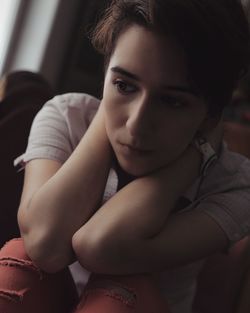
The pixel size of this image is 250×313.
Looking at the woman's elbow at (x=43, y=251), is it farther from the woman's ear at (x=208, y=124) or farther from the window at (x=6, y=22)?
the window at (x=6, y=22)

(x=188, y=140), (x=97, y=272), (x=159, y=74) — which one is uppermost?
(x=159, y=74)

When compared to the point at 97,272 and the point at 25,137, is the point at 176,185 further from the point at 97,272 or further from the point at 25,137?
the point at 25,137

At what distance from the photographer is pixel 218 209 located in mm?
824

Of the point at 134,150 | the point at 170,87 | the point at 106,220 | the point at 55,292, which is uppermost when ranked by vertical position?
the point at 170,87

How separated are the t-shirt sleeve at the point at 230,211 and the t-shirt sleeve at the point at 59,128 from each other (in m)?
0.28

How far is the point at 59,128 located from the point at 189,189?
0.28m

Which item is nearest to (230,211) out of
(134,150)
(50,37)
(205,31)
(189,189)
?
(189,189)

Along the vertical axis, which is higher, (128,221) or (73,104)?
(73,104)

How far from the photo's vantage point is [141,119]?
735mm

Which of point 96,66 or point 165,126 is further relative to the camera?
point 96,66

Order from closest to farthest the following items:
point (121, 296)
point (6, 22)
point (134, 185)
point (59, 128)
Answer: point (121, 296)
point (134, 185)
point (59, 128)
point (6, 22)

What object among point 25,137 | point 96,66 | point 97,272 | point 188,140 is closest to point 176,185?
point 188,140

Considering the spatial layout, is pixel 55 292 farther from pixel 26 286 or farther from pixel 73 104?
pixel 73 104

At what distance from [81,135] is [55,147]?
0.30ft
